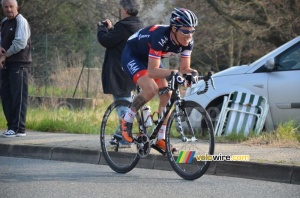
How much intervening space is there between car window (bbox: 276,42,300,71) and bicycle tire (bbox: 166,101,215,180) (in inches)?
138

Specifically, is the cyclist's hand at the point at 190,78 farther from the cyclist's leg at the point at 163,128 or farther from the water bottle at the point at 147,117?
the water bottle at the point at 147,117

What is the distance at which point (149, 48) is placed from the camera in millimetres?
9023

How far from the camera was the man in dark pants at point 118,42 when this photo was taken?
10.3m

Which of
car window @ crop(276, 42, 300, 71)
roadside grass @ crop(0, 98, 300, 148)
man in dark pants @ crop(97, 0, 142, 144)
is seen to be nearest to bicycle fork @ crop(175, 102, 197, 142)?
man in dark pants @ crop(97, 0, 142, 144)

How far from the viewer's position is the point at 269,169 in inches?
347

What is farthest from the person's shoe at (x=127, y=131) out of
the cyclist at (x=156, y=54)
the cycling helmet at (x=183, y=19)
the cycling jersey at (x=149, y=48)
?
the cycling helmet at (x=183, y=19)

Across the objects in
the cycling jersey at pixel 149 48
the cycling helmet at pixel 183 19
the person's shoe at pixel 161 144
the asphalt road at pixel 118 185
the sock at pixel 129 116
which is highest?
the cycling helmet at pixel 183 19

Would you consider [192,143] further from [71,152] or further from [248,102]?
[248,102]

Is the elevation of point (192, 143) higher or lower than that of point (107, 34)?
lower

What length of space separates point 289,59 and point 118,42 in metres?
3.00

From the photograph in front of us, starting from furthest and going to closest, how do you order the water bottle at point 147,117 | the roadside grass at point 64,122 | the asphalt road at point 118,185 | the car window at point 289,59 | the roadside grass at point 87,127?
the roadside grass at point 64,122, the car window at point 289,59, the roadside grass at point 87,127, the water bottle at point 147,117, the asphalt road at point 118,185

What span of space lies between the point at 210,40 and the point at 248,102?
17537 millimetres

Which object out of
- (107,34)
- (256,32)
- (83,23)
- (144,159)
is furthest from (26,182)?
(83,23)

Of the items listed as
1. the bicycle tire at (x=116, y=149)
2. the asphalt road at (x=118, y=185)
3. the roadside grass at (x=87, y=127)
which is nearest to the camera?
the asphalt road at (x=118, y=185)
